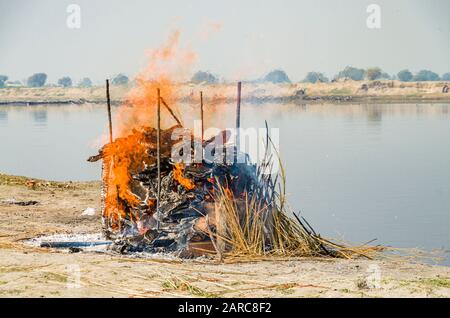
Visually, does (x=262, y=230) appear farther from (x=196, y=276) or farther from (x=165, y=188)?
(x=196, y=276)

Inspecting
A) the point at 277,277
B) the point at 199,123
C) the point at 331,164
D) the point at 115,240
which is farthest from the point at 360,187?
the point at 277,277

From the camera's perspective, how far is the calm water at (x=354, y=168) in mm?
18750

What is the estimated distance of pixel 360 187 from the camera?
2598 cm

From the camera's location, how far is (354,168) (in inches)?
1206

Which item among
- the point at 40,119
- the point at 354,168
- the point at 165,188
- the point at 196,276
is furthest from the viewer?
the point at 40,119

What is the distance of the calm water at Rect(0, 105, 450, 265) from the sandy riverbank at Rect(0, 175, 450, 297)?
272 cm

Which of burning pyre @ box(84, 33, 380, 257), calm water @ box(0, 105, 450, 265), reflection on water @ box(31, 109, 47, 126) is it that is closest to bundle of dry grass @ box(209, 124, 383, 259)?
burning pyre @ box(84, 33, 380, 257)

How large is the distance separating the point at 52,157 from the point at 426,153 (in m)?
16.3

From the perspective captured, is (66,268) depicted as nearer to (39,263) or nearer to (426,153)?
(39,263)

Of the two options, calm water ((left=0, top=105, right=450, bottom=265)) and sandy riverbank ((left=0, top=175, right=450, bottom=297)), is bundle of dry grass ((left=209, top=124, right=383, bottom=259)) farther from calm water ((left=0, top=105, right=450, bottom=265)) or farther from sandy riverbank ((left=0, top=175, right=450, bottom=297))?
calm water ((left=0, top=105, right=450, bottom=265))

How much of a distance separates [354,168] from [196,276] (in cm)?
2064

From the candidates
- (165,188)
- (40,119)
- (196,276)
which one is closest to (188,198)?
(165,188)

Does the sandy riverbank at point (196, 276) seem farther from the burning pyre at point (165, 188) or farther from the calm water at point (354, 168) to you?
the calm water at point (354, 168)

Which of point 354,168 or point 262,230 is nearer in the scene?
point 262,230
